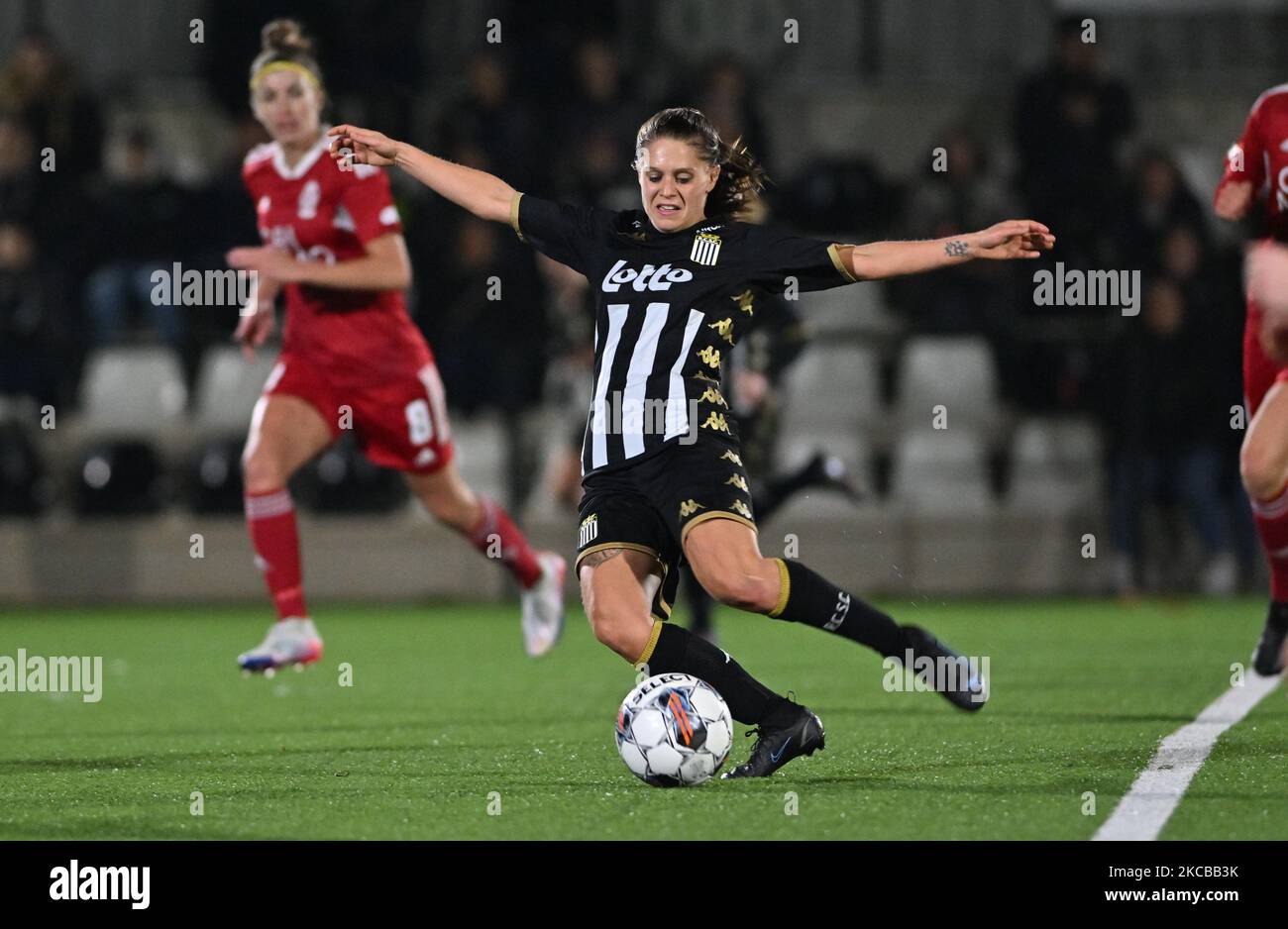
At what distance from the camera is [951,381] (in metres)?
13.9

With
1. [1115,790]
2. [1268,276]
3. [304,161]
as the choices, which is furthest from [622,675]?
[1268,276]

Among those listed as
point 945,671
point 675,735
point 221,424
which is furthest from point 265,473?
point 221,424

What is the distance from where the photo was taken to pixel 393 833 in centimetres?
446

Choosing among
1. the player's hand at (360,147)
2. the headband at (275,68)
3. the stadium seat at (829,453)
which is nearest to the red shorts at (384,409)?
the headband at (275,68)

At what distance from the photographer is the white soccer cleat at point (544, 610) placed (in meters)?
9.27

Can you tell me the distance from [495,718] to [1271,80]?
11.0 metres

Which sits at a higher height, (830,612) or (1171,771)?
(830,612)

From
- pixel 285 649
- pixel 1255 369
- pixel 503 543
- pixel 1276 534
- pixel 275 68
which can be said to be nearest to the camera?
pixel 1255 369

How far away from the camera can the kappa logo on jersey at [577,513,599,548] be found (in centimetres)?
569

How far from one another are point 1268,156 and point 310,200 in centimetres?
367

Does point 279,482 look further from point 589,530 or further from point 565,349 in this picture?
point 565,349

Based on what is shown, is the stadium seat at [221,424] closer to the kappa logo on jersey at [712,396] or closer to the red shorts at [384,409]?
the red shorts at [384,409]

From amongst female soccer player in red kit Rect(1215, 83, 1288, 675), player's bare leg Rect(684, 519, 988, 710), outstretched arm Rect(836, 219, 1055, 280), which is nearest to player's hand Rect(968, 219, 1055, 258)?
outstretched arm Rect(836, 219, 1055, 280)

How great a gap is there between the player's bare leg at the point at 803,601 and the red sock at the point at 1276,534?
1518 millimetres
